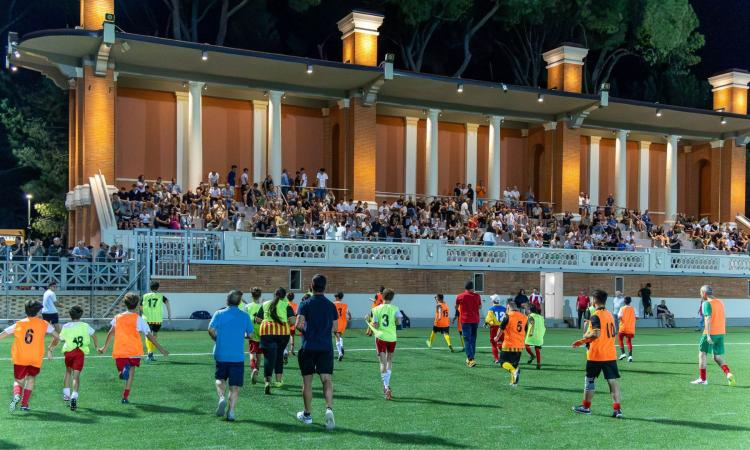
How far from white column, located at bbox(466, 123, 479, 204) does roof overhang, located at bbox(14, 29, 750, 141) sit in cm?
81

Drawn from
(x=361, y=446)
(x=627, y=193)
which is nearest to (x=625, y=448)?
(x=361, y=446)

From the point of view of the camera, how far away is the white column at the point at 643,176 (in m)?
50.6

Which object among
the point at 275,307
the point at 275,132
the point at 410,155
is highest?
the point at 275,132

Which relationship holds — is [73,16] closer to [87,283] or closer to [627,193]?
[87,283]

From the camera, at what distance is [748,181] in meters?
59.6

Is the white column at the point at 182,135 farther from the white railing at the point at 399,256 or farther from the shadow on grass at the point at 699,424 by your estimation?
the shadow on grass at the point at 699,424

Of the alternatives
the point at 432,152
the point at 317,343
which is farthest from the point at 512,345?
the point at 432,152

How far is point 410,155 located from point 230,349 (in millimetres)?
33089

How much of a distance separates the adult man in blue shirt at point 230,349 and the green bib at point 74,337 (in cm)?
245

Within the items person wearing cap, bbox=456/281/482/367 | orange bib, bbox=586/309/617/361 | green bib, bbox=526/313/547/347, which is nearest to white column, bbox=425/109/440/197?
person wearing cap, bbox=456/281/482/367

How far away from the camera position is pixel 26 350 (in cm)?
1241

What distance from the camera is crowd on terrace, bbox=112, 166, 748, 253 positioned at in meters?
32.7

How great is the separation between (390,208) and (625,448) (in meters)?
27.7

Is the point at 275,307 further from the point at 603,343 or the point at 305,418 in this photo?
the point at 603,343
